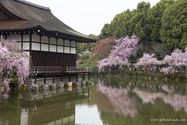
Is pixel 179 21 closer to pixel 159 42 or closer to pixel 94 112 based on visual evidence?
pixel 159 42

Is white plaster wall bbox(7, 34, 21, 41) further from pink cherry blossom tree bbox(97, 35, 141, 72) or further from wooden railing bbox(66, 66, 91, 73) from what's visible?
pink cherry blossom tree bbox(97, 35, 141, 72)

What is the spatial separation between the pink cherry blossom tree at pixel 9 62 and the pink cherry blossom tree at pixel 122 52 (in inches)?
1110

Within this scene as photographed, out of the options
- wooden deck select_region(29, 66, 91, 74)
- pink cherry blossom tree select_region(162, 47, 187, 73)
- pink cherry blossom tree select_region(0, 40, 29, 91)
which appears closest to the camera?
pink cherry blossom tree select_region(0, 40, 29, 91)

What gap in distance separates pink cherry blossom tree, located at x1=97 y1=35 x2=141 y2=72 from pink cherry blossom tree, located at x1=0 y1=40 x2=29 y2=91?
92.5ft

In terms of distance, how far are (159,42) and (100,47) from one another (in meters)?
12.6

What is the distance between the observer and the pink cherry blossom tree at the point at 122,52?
4478 cm

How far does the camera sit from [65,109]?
1269 cm

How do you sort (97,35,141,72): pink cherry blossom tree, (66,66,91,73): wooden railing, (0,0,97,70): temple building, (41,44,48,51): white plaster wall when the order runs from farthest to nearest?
1. (97,35,141,72): pink cherry blossom tree
2. (66,66,91,73): wooden railing
3. (41,44,48,51): white plaster wall
4. (0,0,97,70): temple building

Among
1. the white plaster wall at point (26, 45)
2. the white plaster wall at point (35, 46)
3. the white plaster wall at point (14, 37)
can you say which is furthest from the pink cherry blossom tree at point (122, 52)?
the white plaster wall at point (14, 37)

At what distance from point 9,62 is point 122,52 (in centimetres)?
3412

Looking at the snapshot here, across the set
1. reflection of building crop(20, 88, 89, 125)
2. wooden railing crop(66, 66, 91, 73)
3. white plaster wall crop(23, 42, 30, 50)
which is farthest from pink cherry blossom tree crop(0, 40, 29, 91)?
wooden railing crop(66, 66, 91, 73)

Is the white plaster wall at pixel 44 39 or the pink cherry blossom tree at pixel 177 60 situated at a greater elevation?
the white plaster wall at pixel 44 39

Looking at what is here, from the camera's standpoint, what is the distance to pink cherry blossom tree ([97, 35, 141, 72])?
44781 millimetres

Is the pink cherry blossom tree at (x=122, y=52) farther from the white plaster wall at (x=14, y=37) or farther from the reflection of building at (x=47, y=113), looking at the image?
the reflection of building at (x=47, y=113)
